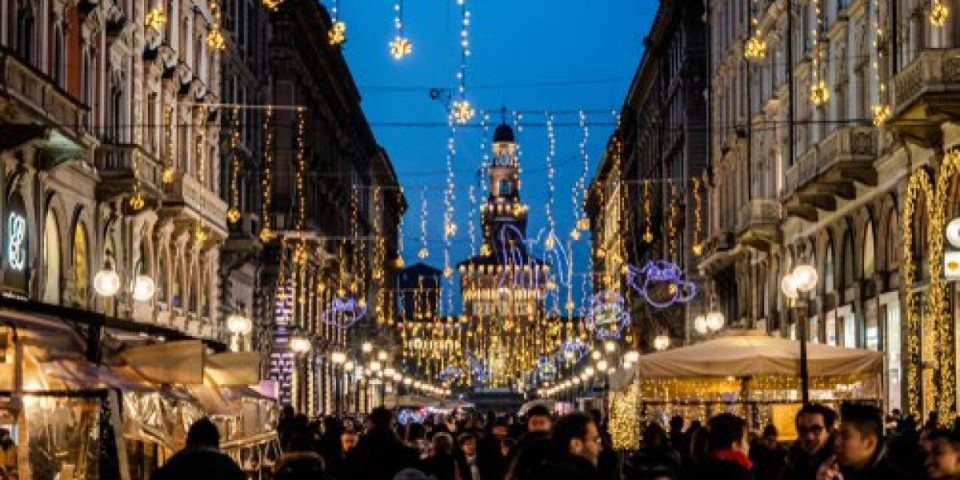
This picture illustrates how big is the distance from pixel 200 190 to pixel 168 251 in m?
1.87

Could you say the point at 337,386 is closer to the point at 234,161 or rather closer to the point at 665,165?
the point at 665,165

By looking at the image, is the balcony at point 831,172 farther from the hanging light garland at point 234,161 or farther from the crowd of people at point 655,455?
the crowd of people at point 655,455

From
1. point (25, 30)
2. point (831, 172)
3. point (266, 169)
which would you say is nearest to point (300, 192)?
point (266, 169)

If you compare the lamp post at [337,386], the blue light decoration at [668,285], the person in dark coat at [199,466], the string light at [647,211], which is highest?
the string light at [647,211]

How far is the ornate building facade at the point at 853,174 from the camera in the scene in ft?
121

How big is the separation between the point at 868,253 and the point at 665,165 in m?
47.7

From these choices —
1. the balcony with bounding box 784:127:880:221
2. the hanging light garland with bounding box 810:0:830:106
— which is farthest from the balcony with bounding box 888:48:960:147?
the hanging light garland with bounding box 810:0:830:106

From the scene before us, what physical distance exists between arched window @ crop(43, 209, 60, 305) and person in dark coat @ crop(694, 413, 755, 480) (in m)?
27.9

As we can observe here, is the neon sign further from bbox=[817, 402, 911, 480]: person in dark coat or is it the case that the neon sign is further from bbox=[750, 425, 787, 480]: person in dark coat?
bbox=[817, 402, 911, 480]: person in dark coat

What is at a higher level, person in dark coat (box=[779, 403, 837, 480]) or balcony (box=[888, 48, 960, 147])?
balcony (box=[888, 48, 960, 147])

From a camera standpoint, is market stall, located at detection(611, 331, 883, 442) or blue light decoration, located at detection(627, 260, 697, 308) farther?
blue light decoration, located at detection(627, 260, 697, 308)

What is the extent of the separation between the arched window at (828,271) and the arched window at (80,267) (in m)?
19.1

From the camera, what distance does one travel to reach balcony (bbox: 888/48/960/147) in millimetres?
33844

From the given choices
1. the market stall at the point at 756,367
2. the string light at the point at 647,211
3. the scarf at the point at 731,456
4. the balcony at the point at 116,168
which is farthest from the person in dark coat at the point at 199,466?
the string light at the point at 647,211
